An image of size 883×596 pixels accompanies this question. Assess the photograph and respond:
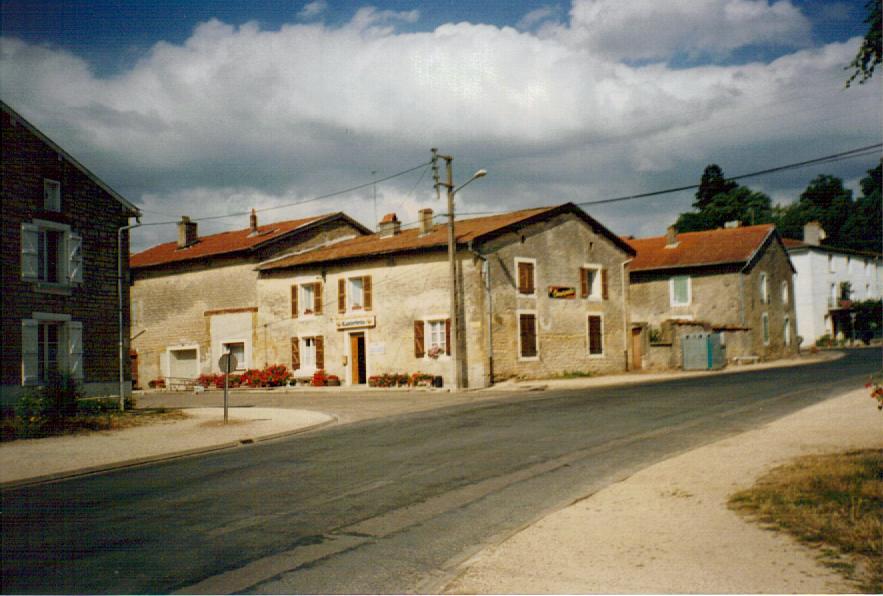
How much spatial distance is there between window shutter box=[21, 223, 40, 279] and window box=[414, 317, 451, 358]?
14440 millimetres

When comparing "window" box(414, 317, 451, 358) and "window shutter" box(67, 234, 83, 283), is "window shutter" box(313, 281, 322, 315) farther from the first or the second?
"window shutter" box(67, 234, 83, 283)

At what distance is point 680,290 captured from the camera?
42.1m

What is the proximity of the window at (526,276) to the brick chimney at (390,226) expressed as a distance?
6898 mm

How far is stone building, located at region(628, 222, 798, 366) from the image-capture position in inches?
1548

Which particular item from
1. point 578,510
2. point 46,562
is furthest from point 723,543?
point 46,562

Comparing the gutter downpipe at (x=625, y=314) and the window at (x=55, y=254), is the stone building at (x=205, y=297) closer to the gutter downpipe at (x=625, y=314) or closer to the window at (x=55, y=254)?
the window at (x=55, y=254)

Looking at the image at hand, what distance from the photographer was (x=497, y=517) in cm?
752

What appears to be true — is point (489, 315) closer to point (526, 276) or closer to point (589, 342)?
point (526, 276)

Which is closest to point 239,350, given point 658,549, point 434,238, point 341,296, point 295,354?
point 295,354

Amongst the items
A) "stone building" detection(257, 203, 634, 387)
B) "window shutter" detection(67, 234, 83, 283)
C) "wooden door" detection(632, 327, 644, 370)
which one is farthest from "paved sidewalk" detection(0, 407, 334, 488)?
"wooden door" detection(632, 327, 644, 370)

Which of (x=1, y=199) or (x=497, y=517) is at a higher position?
(x=1, y=199)

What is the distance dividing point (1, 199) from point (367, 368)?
16.2 meters

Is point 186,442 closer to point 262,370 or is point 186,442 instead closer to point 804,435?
point 804,435

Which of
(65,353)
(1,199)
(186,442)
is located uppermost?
(1,199)
